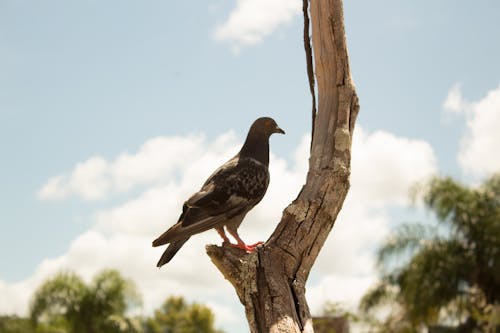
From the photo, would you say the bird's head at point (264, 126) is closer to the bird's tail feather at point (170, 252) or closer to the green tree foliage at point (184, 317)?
the bird's tail feather at point (170, 252)

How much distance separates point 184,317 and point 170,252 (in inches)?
1537

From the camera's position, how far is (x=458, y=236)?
23969 millimetres

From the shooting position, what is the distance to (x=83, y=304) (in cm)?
2445

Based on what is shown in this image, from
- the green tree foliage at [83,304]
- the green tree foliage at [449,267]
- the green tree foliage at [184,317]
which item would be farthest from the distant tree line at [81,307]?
the green tree foliage at [184,317]

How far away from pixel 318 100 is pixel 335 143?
1.93ft

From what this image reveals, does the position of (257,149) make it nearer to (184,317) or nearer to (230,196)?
(230,196)

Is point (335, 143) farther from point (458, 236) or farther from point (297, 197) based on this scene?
point (458, 236)

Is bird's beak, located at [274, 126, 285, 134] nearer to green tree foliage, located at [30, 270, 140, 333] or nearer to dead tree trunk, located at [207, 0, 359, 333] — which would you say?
dead tree trunk, located at [207, 0, 359, 333]

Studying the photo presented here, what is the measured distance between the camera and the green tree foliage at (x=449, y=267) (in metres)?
22.3

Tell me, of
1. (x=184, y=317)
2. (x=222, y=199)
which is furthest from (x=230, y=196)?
(x=184, y=317)

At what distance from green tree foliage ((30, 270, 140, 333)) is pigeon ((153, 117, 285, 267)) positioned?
19083 millimetres

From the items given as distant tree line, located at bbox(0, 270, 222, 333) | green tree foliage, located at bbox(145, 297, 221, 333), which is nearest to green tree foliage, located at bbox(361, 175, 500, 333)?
distant tree line, located at bbox(0, 270, 222, 333)

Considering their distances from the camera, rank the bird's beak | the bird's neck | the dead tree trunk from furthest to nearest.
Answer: the bird's beak
the bird's neck
the dead tree trunk

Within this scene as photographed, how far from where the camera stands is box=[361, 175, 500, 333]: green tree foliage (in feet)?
73.2
